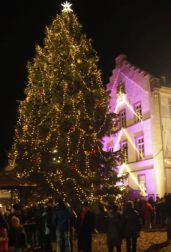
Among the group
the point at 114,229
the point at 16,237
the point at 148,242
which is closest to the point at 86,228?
the point at 114,229

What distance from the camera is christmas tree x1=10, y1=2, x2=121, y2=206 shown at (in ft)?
65.3

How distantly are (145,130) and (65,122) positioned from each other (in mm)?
9658

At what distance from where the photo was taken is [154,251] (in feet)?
42.0

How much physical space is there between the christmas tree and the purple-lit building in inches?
174

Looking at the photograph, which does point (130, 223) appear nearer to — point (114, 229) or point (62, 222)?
point (114, 229)

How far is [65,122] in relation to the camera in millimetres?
20594

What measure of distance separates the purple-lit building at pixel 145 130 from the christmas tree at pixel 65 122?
4.43m

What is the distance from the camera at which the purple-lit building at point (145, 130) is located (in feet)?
88.6

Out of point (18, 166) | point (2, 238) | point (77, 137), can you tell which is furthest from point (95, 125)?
point (2, 238)

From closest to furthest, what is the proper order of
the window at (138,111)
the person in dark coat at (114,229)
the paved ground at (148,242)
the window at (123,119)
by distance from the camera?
1. the person in dark coat at (114,229)
2. the paved ground at (148,242)
3. the window at (138,111)
4. the window at (123,119)

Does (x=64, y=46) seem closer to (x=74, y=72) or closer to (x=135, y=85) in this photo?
(x=74, y=72)

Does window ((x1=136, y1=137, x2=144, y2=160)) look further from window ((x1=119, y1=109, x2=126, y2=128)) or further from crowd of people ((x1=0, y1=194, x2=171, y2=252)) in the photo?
crowd of people ((x1=0, y1=194, x2=171, y2=252))

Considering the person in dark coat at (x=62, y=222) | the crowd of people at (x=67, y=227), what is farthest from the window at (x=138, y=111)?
the person in dark coat at (x=62, y=222)

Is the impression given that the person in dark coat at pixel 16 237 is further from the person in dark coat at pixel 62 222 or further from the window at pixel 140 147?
the window at pixel 140 147
